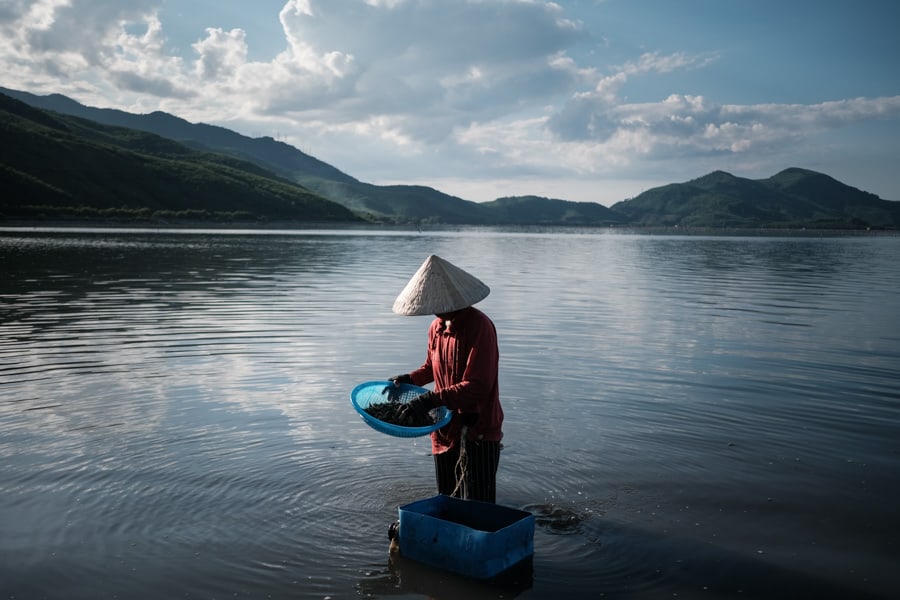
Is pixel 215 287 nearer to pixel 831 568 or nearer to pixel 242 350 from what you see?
pixel 242 350

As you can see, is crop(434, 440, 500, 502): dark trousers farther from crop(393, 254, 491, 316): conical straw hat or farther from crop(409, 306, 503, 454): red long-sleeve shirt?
crop(393, 254, 491, 316): conical straw hat

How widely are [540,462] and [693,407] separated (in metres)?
3.33

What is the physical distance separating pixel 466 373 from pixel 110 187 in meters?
150

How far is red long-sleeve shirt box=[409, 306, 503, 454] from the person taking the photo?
5301 mm

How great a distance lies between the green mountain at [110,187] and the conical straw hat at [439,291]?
10132 centimetres

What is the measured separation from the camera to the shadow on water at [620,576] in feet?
17.5

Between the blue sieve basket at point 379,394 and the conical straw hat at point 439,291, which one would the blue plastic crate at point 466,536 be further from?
the conical straw hat at point 439,291

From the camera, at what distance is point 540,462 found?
8164 millimetres

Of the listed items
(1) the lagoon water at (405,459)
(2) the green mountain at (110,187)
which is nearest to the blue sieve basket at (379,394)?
(1) the lagoon water at (405,459)

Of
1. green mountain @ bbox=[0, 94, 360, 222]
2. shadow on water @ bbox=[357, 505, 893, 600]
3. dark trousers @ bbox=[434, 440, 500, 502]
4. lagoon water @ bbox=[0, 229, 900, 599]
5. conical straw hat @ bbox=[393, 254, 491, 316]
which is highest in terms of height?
green mountain @ bbox=[0, 94, 360, 222]

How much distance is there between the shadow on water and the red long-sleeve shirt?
999mm

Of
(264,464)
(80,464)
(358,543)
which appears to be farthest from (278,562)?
(80,464)

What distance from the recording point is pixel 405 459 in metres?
8.23

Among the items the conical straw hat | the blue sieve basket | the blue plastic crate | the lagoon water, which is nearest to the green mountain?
the lagoon water
